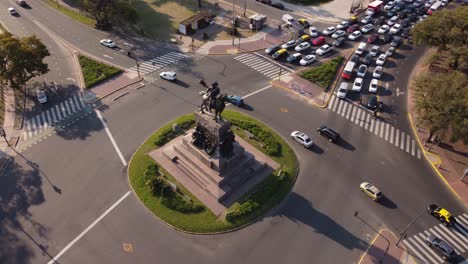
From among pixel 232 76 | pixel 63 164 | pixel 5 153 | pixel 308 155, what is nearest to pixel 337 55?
pixel 232 76

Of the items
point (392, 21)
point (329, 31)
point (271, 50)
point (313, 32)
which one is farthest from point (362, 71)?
point (392, 21)

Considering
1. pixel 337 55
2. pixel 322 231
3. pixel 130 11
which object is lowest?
pixel 322 231

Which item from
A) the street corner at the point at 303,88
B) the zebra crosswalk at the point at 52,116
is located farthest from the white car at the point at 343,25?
the zebra crosswalk at the point at 52,116

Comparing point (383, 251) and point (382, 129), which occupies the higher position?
point (382, 129)

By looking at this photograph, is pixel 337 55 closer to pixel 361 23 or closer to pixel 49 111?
pixel 361 23

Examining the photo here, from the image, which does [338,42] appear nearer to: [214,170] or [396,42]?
[396,42]
